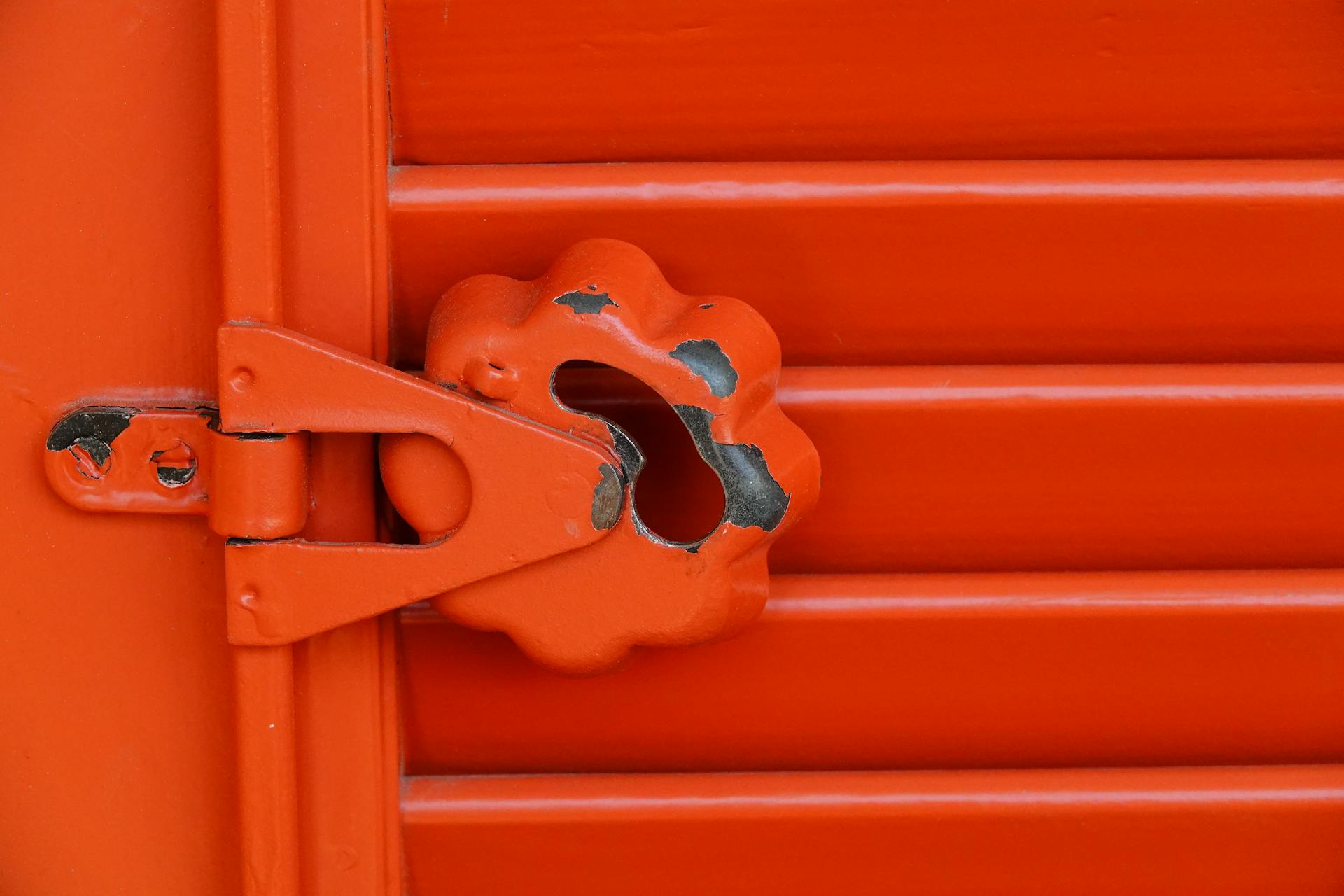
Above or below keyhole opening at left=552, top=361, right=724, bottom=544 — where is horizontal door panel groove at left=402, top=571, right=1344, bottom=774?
Answer: below

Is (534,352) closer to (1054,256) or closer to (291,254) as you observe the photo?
(291,254)

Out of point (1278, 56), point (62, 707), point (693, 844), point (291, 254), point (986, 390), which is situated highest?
point (1278, 56)

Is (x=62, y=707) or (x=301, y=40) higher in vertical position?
(x=301, y=40)

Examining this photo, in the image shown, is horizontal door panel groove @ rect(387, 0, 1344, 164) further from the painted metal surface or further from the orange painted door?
the painted metal surface

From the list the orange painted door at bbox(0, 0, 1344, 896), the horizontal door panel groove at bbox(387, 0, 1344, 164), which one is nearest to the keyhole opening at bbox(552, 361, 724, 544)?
the orange painted door at bbox(0, 0, 1344, 896)

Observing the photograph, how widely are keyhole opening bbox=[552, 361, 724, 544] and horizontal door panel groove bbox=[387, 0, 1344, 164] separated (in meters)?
0.17

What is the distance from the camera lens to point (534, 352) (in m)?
0.67

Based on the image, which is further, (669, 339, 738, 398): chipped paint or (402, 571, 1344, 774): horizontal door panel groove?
(402, 571, 1344, 774): horizontal door panel groove

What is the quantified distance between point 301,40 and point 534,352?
0.28 m

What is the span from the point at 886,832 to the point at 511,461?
1.40 feet

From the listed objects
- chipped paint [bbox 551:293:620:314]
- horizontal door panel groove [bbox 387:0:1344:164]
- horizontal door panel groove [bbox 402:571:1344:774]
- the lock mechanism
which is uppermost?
horizontal door panel groove [bbox 387:0:1344:164]

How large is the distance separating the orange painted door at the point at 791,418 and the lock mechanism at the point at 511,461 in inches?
1.9

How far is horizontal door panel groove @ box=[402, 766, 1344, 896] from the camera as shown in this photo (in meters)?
0.79

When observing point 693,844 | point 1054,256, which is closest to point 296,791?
point 693,844
